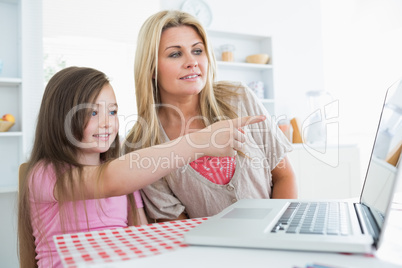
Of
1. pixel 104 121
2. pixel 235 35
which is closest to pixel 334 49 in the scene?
pixel 235 35

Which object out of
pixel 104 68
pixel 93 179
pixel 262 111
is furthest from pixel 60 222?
pixel 104 68

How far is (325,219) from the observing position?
665 mm

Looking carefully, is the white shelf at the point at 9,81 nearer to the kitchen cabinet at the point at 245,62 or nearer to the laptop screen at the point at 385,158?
the kitchen cabinet at the point at 245,62

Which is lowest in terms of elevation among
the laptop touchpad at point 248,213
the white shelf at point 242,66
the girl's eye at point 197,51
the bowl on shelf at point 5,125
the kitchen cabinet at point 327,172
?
the kitchen cabinet at point 327,172

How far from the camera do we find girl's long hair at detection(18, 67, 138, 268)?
1.04 m

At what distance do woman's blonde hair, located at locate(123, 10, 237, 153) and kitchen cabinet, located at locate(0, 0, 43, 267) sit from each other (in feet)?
4.76

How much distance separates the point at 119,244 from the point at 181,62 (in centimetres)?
87

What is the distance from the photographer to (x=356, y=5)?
4.35m

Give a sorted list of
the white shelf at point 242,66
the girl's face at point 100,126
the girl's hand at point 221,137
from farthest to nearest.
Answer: the white shelf at point 242,66 < the girl's face at point 100,126 < the girl's hand at point 221,137

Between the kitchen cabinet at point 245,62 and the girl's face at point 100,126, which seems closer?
the girl's face at point 100,126

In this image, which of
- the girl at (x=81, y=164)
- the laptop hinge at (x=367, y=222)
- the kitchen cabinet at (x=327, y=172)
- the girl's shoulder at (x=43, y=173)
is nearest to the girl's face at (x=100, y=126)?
the girl at (x=81, y=164)

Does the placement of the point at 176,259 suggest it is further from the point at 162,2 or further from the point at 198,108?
the point at 162,2

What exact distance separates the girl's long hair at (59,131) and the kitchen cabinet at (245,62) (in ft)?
7.86

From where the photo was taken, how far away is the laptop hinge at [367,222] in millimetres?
560
